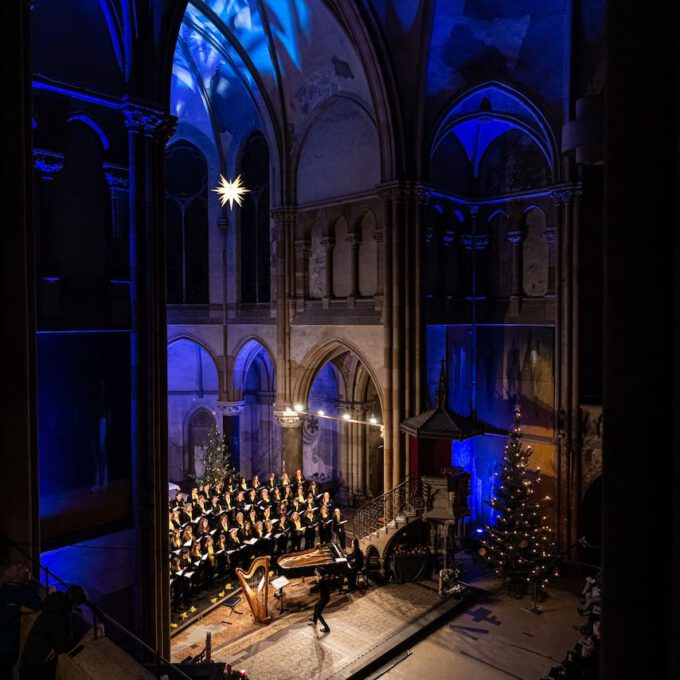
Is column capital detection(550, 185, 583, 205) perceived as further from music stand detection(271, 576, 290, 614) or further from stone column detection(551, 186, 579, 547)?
music stand detection(271, 576, 290, 614)

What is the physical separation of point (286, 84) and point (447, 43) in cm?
541

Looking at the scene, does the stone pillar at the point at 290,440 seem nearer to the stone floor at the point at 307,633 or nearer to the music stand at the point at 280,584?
the stone floor at the point at 307,633

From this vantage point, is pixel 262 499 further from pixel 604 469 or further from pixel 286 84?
pixel 604 469

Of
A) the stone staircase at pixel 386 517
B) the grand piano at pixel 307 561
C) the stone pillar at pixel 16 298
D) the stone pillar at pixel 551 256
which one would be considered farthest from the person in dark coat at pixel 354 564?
the stone pillar at pixel 551 256

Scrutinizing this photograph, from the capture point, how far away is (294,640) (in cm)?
1239

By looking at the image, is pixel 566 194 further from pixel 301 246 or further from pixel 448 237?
pixel 301 246

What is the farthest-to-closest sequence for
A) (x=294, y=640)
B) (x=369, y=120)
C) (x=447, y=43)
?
1. (x=369, y=120)
2. (x=447, y=43)
3. (x=294, y=640)

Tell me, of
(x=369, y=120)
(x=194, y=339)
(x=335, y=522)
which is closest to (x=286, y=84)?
(x=369, y=120)

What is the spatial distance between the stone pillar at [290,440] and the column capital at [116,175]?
10724 mm

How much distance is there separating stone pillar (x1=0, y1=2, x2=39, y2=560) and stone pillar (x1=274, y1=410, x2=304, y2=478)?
1277 cm

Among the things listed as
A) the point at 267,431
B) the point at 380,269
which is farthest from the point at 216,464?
the point at 380,269

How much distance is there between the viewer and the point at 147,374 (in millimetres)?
10969

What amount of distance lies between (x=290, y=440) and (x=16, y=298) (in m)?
14.0

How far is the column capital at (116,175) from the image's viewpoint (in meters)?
10.8
